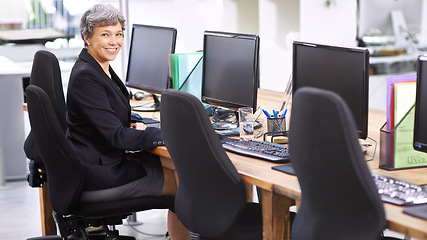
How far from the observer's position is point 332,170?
6.06ft

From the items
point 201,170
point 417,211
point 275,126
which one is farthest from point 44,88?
point 417,211

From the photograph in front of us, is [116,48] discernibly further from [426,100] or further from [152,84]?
[426,100]

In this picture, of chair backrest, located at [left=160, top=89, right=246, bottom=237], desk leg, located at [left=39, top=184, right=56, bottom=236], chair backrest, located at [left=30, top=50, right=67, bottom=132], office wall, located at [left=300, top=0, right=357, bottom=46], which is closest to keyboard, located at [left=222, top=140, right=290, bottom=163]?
chair backrest, located at [left=160, top=89, right=246, bottom=237]

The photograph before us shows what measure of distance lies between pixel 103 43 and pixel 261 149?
Answer: 93 cm

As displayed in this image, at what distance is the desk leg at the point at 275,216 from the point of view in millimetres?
2373

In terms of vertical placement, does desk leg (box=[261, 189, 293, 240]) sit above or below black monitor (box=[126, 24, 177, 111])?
below

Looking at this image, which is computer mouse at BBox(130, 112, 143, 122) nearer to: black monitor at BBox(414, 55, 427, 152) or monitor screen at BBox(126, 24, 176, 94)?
Result: monitor screen at BBox(126, 24, 176, 94)

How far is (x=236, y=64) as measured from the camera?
3301mm

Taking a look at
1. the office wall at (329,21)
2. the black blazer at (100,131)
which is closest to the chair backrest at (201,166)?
the black blazer at (100,131)

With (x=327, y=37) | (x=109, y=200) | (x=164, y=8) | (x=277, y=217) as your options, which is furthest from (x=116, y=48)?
(x=327, y=37)

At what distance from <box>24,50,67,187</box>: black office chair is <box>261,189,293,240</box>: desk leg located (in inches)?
56.0

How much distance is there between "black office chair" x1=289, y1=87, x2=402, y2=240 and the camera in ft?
5.82

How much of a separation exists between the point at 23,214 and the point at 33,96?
1.93 metres

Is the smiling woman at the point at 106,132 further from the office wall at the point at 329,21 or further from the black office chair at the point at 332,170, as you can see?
the office wall at the point at 329,21
